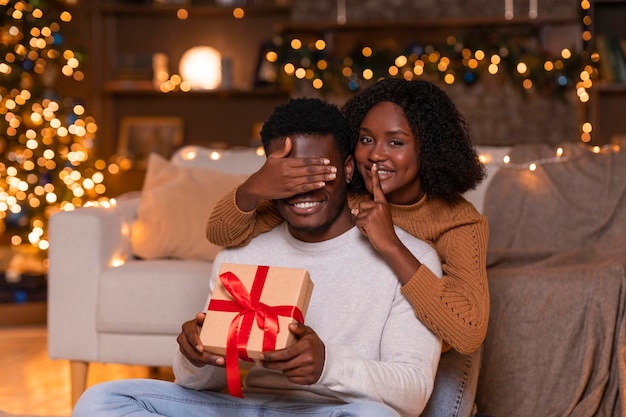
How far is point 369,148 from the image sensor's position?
6.04 feet

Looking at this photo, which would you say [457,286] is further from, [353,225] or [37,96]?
[37,96]

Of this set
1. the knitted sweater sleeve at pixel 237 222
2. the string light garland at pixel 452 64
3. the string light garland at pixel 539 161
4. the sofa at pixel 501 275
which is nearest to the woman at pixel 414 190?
the knitted sweater sleeve at pixel 237 222

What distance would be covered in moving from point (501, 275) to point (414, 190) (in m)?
0.59

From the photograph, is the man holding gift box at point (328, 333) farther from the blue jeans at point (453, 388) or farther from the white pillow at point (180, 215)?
the white pillow at point (180, 215)

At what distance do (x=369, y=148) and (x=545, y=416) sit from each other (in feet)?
3.11

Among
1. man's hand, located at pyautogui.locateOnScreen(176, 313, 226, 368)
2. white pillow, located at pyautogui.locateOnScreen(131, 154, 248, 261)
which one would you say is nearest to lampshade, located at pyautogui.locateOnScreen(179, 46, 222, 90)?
white pillow, located at pyautogui.locateOnScreen(131, 154, 248, 261)

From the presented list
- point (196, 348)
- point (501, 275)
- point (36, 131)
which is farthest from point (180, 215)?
point (36, 131)

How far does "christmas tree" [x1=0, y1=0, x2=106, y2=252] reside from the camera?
4312mm

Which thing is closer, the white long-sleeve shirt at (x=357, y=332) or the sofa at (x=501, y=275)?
the white long-sleeve shirt at (x=357, y=332)

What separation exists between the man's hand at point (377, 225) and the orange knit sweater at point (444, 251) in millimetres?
76

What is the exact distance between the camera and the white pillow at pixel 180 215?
2949mm

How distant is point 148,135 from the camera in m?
5.50

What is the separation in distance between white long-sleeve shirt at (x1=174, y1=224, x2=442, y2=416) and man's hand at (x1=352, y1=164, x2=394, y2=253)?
51 mm

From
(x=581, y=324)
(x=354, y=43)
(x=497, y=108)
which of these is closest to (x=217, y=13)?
(x=354, y=43)
